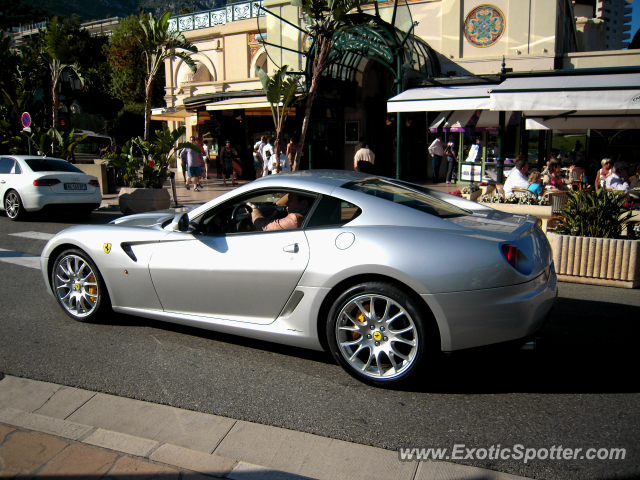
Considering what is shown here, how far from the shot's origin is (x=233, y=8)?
30.0m

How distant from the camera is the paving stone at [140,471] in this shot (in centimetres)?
266

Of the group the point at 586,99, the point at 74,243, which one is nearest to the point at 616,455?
the point at 74,243

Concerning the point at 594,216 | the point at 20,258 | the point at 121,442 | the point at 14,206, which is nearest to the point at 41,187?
the point at 14,206

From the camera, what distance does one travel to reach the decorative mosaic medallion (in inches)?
707

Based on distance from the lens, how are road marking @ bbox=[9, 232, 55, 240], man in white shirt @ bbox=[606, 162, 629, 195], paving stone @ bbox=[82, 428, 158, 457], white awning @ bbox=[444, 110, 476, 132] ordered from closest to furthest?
paving stone @ bbox=[82, 428, 158, 457], road marking @ bbox=[9, 232, 55, 240], man in white shirt @ bbox=[606, 162, 629, 195], white awning @ bbox=[444, 110, 476, 132]

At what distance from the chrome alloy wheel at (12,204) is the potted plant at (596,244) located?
10.9 meters

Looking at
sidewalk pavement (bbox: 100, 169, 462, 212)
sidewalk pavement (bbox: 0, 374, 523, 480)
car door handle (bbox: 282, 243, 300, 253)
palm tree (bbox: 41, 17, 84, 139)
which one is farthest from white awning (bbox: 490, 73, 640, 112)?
palm tree (bbox: 41, 17, 84, 139)

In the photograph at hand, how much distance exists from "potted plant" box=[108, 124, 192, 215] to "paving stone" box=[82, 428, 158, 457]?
1062cm

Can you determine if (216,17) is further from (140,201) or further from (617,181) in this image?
(617,181)

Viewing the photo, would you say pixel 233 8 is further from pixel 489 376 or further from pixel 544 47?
pixel 489 376

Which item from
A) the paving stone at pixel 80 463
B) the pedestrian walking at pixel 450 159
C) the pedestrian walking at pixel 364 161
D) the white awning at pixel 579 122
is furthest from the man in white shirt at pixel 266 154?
the paving stone at pixel 80 463

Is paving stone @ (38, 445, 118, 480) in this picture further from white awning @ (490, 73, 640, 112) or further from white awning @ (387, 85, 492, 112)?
white awning @ (387, 85, 492, 112)

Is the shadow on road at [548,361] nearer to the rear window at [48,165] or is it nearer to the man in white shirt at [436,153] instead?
the rear window at [48,165]

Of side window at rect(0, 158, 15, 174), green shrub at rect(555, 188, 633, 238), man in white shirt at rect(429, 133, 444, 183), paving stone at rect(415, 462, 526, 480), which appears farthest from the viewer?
man in white shirt at rect(429, 133, 444, 183)
